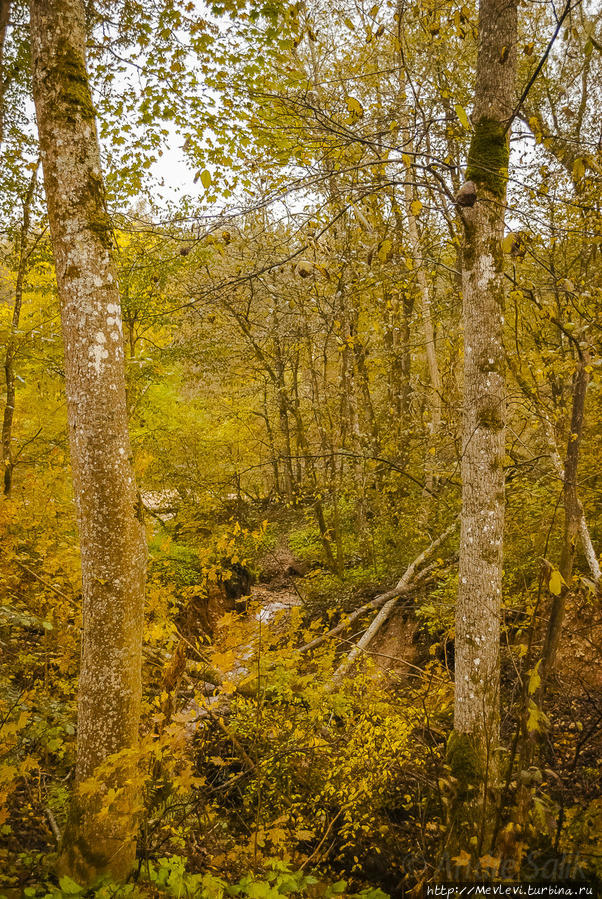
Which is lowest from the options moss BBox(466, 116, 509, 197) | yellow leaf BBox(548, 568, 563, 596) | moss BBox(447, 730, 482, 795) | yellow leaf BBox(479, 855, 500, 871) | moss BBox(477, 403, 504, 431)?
yellow leaf BBox(479, 855, 500, 871)

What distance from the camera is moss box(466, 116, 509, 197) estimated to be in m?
3.33

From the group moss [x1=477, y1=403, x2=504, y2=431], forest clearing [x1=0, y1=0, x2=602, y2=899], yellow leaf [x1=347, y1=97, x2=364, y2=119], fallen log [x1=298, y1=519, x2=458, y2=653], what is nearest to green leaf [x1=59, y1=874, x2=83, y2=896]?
forest clearing [x1=0, y1=0, x2=602, y2=899]

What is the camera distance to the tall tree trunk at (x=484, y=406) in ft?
10.9

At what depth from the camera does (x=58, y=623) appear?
5.84 meters

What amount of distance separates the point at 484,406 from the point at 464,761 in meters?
2.37

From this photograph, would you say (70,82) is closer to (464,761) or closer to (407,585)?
(464,761)

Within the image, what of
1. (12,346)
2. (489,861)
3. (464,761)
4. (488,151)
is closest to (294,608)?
(464,761)

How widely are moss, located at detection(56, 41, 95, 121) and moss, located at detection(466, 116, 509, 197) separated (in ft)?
8.40

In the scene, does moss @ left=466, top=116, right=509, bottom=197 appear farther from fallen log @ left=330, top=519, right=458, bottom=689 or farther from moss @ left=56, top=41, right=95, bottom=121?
fallen log @ left=330, top=519, right=458, bottom=689

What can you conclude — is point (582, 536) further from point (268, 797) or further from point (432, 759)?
point (268, 797)

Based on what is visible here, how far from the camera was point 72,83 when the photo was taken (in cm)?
317

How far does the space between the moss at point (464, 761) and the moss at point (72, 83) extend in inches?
189

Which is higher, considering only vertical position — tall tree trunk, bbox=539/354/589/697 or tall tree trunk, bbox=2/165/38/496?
tall tree trunk, bbox=2/165/38/496

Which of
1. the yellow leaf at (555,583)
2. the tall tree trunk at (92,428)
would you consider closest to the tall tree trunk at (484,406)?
the yellow leaf at (555,583)
